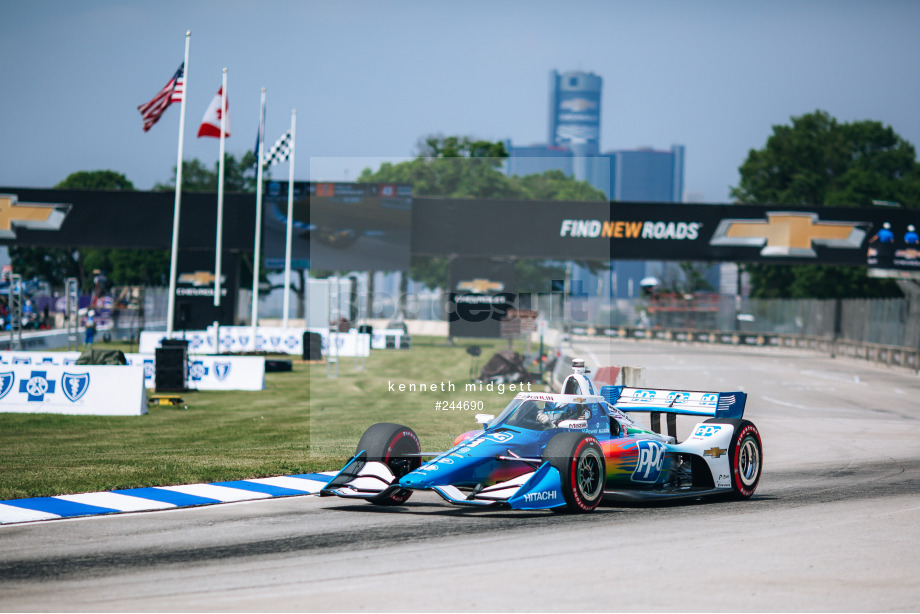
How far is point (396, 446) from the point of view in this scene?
38.8ft

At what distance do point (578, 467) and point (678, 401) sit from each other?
3.56 meters

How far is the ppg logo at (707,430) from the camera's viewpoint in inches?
516

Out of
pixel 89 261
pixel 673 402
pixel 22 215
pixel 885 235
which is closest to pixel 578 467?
pixel 673 402

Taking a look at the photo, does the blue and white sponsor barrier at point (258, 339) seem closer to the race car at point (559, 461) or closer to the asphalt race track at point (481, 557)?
the race car at point (559, 461)

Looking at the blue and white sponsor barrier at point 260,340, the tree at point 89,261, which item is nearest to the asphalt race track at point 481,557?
the blue and white sponsor barrier at point 260,340

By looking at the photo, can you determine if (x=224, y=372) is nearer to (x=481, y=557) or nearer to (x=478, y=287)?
(x=481, y=557)

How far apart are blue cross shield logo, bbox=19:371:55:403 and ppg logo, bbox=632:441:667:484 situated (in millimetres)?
15044

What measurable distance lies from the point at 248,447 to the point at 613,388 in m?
6.72

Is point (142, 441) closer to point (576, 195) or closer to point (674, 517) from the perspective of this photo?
point (674, 517)

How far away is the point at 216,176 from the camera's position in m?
109

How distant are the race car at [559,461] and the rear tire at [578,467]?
0.01 metres

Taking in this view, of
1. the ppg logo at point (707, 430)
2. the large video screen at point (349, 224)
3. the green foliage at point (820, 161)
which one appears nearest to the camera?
the ppg logo at point (707, 430)

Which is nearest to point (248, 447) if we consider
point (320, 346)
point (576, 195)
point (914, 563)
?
point (914, 563)

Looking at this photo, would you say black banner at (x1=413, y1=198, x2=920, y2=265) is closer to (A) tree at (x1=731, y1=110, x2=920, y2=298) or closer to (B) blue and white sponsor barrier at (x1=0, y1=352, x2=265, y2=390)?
(B) blue and white sponsor barrier at (x1=0, y1=352, x2=265, y2=390)
